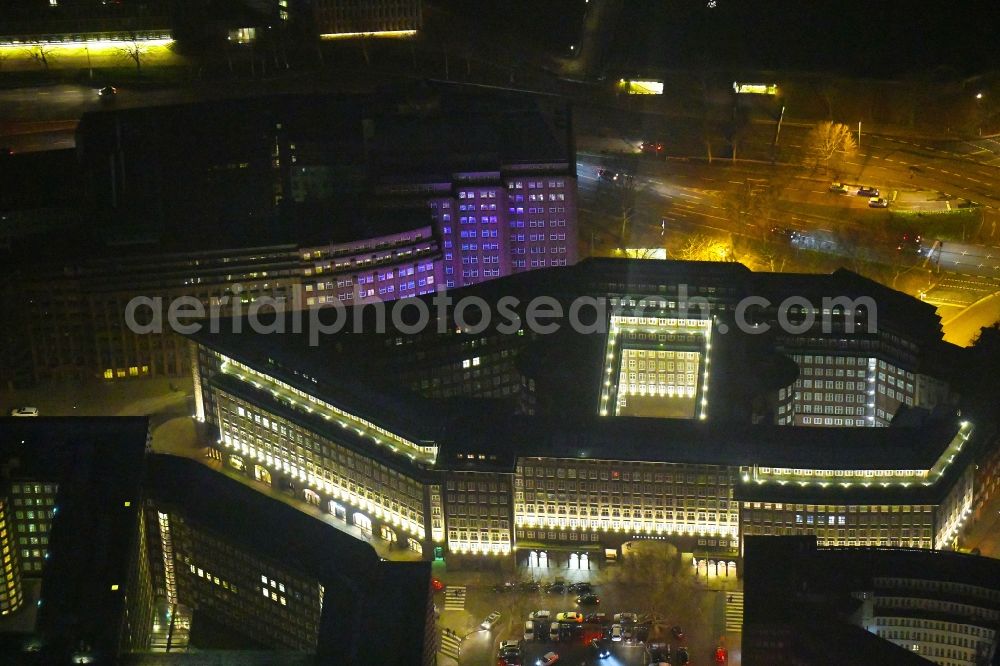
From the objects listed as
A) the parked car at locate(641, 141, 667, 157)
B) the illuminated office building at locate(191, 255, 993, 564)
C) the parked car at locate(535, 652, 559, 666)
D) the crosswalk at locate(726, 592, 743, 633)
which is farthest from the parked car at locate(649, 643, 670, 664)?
the parked car at locate(641, 141, 667, 157)

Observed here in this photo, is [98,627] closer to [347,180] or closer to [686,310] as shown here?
[686,310]

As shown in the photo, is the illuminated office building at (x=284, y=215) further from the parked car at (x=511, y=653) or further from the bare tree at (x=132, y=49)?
the parked car at (x=511, y=653)

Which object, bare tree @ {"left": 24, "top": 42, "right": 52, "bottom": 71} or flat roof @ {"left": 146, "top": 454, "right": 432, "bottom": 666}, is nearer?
flat roof @ {"left": 146, "top": 454, "right": 432, "bottom": 666}

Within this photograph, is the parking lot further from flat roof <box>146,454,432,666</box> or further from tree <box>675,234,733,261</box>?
tree <box>675,234,733,261</box>

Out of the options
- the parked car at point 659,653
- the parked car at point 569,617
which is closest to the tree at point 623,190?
the parked car at point 569,617

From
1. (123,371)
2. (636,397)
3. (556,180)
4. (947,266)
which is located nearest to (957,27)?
(947,266)

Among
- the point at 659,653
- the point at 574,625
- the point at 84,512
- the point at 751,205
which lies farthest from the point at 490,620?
the point at 751,205
